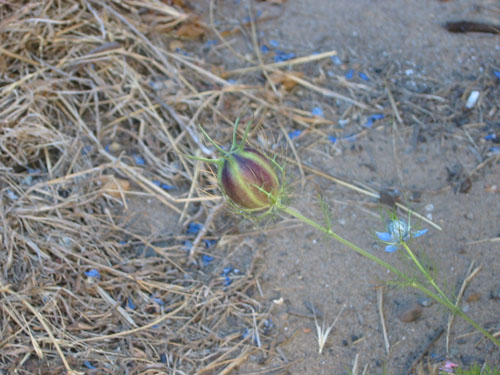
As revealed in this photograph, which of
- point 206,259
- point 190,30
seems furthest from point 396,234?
point 190,30

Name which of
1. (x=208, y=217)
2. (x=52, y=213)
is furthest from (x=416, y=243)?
(x=52, y=213)

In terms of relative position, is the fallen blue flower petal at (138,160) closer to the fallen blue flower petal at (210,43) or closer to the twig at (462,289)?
the fallen blue flower petal at (210,43)

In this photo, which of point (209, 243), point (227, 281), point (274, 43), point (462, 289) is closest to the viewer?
point (462, 289)

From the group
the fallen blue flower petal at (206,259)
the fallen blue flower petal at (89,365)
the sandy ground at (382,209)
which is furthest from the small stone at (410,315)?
the fallen blue flower petal at (89,365)

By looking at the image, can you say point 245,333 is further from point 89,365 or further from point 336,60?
point 336,60

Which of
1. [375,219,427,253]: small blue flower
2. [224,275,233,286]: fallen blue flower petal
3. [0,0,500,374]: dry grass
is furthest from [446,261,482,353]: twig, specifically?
[224,275,233,286]: fallen blue flower petal

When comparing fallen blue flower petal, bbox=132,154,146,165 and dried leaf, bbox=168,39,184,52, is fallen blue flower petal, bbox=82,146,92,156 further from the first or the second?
dried leaf, bbox=168,39,184,52
